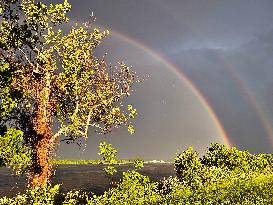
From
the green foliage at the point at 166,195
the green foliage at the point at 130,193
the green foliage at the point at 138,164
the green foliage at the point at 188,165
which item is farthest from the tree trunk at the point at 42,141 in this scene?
the green foliage at the point at 188,165

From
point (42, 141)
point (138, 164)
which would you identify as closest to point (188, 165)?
point (138, 164)

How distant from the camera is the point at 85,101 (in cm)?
3516

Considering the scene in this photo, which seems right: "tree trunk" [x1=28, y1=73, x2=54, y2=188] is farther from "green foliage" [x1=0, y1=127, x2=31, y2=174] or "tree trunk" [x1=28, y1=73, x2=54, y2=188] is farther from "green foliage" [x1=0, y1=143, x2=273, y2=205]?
"green foliage" [x1=0, y1=127, x2=31, y2=174]

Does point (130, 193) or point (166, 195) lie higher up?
point (130, 193)

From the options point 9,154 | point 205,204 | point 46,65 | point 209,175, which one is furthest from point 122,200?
point 209,175

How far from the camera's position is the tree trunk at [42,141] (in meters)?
30.9

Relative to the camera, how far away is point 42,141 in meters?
31.6

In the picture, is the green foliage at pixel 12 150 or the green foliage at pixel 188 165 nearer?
the green foliage at pixel 12 150

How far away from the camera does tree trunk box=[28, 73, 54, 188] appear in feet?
101

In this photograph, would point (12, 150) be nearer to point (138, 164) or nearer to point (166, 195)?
point (138, 164)

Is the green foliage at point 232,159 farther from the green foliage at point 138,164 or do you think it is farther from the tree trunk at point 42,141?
the tree trunk at point 42,141

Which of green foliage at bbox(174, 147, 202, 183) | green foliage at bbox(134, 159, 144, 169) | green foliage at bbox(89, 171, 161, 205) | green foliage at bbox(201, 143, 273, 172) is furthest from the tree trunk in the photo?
green foliage at bbox(201, 143, 273, 172)

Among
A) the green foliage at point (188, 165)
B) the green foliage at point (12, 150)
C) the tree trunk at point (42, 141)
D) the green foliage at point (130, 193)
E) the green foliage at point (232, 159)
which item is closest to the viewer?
the green foliage at point (12, 150)

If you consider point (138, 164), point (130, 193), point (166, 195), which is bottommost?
point (166, 195)
